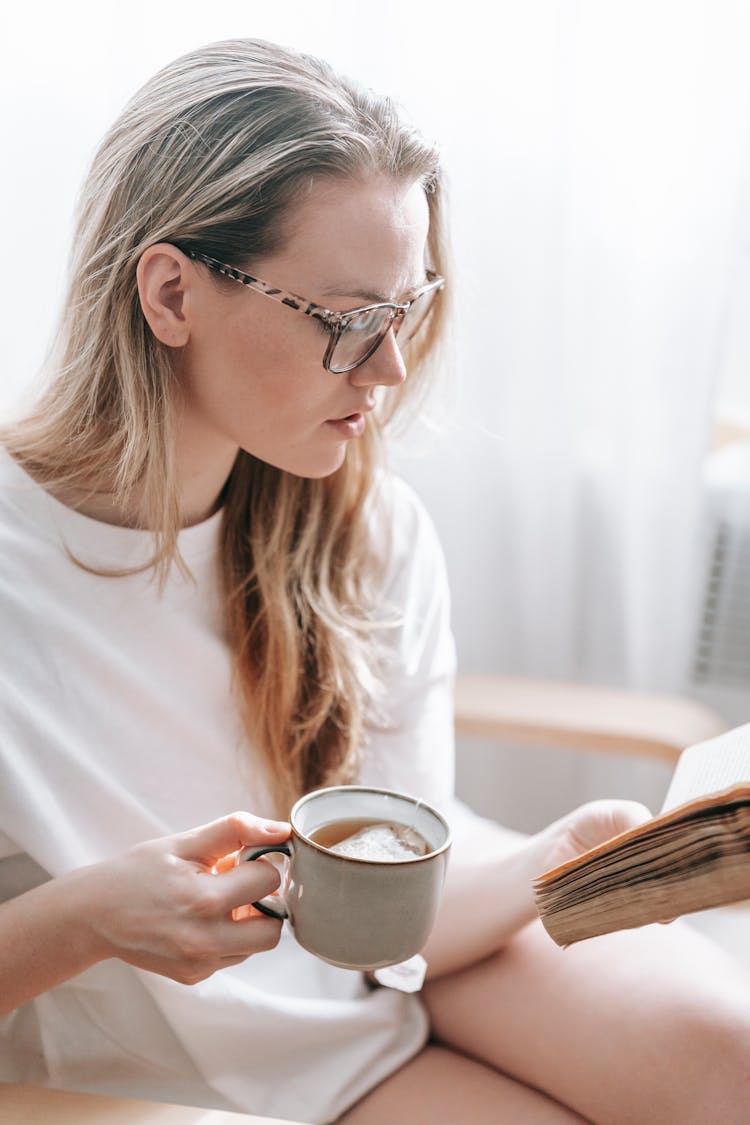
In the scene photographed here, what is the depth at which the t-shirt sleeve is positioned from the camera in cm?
121

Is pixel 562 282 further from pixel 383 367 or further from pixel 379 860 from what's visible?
pixel 379 860

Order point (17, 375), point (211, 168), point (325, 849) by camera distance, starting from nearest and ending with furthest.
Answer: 1. point (325, 849)
2. point (211, 168)
3. point (17, 375)

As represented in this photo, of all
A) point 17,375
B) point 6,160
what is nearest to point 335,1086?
point 17,375

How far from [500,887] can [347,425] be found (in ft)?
1.56

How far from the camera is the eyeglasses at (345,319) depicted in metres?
0.95

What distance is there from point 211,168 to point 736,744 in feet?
1.99

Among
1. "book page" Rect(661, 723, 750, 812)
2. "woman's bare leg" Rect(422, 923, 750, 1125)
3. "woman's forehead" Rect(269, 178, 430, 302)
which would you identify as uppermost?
"woman's forehead" Rect(269, 178, 430, 302)

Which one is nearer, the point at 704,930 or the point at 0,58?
the point at 0,58

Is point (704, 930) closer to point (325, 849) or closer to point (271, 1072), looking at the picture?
point (271, 1072)

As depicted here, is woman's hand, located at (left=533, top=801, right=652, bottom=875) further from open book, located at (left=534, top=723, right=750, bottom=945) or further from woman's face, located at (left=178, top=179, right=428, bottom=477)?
woman's face, located at (left=178, top=179, right=428, bottom=477)

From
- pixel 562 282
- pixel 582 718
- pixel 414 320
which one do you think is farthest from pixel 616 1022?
pixel 562 282

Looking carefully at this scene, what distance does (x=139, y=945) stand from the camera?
83 centimetres

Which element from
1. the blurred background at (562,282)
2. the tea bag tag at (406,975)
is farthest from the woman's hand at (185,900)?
the blurred background at (562,282)

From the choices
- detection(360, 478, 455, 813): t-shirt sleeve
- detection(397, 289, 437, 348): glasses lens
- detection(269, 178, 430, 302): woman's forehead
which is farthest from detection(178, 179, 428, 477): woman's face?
detection(360, 478, 455, 813): t-shirt sleeve
